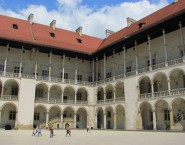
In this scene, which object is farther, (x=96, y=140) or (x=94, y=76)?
(x=94, y=76)

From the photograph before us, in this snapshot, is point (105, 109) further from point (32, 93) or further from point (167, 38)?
point (167, 38)

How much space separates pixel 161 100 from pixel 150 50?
676 cm

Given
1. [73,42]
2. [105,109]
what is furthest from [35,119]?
[73,42]

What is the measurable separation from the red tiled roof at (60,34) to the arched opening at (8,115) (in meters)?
8.86

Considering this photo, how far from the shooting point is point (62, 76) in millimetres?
35500

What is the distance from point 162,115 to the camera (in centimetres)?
2791

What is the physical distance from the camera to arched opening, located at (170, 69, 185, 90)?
85.0ft

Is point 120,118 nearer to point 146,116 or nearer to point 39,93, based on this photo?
point 146,116

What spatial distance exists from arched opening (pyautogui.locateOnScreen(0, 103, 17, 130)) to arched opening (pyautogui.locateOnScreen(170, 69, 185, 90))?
19764 millimetres

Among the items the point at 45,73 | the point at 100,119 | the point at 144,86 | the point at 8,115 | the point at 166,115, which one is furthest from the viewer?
the point at 100,119

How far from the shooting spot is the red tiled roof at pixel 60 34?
3165 centimetres

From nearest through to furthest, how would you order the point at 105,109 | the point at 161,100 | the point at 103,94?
the point at 161,100 < the point at 105,109 < the point at 103,94

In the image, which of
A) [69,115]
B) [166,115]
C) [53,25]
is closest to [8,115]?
[69,115]

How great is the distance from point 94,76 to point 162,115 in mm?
14471
